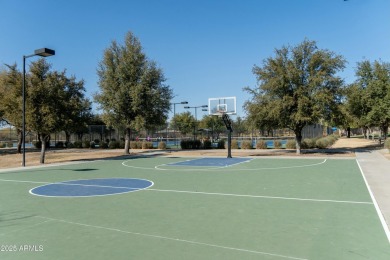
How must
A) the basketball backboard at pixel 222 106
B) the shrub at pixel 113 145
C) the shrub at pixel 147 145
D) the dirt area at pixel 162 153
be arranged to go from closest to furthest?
the dirt area at pixel 162 153 < the basketball backboard at pixel 222 106 < the shrub at pixel 147 145 < the shrub at pixel 113 145

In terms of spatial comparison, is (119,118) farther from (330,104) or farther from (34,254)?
(34,254)

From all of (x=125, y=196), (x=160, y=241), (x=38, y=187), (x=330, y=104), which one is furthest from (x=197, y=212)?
(x=330, y=104)

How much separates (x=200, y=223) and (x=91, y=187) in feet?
21.4

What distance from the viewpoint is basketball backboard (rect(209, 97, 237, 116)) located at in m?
28.5

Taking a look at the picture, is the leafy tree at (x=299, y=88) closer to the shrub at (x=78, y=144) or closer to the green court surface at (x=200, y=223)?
the green court surface at (x=200, y=223)

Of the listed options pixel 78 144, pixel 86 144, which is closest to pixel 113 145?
pixel 86 144

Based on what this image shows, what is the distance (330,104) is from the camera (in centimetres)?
2586

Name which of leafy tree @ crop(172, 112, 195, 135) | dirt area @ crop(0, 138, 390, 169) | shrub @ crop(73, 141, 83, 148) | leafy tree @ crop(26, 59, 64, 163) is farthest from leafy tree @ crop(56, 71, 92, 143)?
leafy tree @ crop(172, 112, 195, 135)

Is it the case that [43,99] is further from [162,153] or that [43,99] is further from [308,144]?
[308,144]

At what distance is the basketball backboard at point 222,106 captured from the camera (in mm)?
28469

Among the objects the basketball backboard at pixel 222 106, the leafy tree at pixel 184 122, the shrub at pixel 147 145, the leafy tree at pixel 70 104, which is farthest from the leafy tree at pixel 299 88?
the leafy tree at pixel 184 122

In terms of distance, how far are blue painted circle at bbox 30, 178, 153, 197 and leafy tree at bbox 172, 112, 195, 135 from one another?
59.7 metres

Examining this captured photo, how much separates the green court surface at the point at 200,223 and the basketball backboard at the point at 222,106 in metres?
16.3

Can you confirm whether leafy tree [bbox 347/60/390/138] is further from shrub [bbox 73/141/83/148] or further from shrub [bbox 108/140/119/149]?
shrub [bbox 73/141/83/148]
